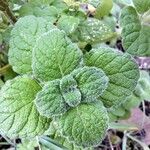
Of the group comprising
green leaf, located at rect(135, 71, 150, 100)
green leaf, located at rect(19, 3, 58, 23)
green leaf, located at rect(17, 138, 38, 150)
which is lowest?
green leaf, located at rect(135, 71, 150, 100)

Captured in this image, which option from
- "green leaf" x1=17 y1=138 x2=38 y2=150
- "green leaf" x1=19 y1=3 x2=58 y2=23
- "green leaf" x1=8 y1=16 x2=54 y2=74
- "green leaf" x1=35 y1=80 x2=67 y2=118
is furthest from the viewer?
"green leaf" x1=17 y1=138 x2=38 y2=150

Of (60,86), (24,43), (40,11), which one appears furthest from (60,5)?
(60,86)

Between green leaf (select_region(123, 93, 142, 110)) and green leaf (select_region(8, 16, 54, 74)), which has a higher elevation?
green leaf (select_region(8, 16, 54, 74))

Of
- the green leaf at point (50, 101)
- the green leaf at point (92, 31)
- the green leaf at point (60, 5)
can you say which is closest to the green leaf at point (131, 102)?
the green leaf at point (92, 31)

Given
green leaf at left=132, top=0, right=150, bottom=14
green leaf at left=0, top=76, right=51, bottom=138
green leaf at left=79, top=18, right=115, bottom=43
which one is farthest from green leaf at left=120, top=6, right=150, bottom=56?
green leaf at left=0, top=76, right=51, bottom=138

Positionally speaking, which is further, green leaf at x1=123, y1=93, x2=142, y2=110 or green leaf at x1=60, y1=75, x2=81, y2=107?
green leaf at x1=123, y1=93, x2=142, y2=110

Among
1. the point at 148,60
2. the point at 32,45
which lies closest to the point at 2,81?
the point at 32,45

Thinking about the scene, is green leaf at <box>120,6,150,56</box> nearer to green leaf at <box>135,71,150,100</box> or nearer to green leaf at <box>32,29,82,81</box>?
green leaf at <box>32,29,82,81</box>
